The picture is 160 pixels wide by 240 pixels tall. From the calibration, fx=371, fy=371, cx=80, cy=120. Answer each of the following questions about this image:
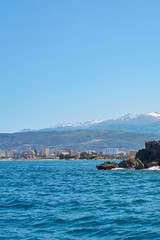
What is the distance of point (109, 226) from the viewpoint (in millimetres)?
23672

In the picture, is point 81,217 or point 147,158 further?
point 147,158

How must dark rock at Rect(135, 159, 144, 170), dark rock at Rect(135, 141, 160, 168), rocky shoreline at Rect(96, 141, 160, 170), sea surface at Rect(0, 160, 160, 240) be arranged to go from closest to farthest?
sea surface at Rect(0, 160, 160, 240) < dark rock at Rect(135, 141, 160, 168) < rocky shoreline at Rect(96, 141, 160, 170) < dark rock at Rect(135, 159, 144, 170)

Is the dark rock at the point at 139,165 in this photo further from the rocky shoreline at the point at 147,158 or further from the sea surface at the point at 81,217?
the sea surface at the point at 81,217

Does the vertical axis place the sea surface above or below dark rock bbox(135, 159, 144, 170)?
below

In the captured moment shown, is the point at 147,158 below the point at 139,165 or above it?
above

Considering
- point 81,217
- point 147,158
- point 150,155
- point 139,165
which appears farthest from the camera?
point 147,158

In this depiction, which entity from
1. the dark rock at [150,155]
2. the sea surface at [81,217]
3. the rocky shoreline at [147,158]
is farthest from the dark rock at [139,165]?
the sea surface at [81,217]

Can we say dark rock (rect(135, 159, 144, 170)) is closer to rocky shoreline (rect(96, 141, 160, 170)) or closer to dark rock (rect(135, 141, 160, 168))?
rocky shoreline (rect(96, 141, 160, 170))

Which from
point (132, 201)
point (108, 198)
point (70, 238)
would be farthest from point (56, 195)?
point (70, 238)

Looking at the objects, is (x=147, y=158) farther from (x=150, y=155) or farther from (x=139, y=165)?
(x=139, y=165)

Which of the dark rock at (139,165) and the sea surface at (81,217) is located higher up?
the dark rock at (139,165)

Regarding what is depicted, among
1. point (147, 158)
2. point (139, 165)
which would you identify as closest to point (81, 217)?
point (139, 165)

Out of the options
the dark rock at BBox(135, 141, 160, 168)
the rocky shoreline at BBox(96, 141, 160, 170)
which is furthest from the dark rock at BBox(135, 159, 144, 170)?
the dark rock at BBox(135, 141, 160, 168)

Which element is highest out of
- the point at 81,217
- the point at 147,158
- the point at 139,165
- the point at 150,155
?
the point at 150,155
